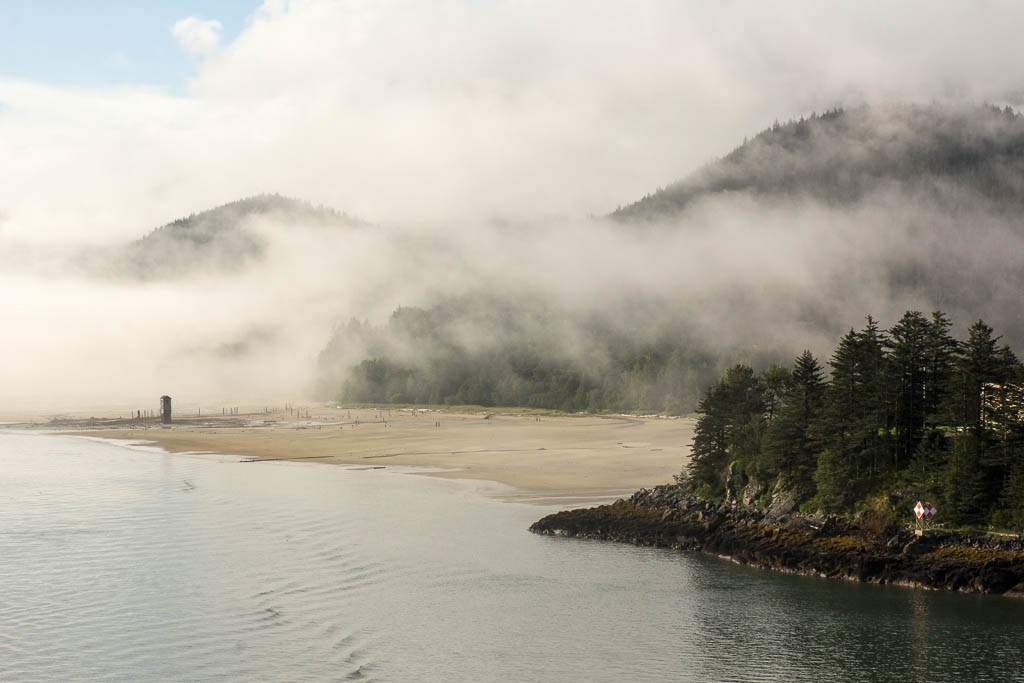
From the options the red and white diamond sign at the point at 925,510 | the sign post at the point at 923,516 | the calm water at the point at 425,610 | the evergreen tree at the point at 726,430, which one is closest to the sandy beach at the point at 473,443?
the evergreen tree at the point at 726,430

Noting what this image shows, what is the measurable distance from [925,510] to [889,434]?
7.15m

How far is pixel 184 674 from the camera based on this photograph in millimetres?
36281

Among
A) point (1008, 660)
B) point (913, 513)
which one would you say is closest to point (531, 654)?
point (1008, 660)

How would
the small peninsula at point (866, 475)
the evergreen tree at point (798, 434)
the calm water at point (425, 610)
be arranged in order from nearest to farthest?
the calm water at point (425, 610)
the small peninsula at point (866, 475)
the evergreen tree at point (798, 434)

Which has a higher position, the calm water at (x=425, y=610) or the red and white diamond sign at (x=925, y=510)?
the red and white diamond sign at (x=925, y=510)

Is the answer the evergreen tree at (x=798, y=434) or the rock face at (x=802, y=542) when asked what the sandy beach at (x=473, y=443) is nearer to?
the rock face at (x=802, y=542)

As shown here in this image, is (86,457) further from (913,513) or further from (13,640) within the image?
(913,513)

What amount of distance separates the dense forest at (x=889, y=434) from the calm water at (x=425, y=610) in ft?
21.9

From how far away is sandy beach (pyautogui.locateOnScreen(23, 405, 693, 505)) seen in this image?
8831cm

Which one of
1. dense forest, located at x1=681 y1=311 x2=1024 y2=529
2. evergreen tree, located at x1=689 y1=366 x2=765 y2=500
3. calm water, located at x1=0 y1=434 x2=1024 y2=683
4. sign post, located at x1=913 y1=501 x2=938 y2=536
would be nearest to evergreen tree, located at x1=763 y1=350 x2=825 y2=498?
dense forest, located at x1=681 y1=311 x2=1024 y2=529

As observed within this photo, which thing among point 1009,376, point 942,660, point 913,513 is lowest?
point 942,660

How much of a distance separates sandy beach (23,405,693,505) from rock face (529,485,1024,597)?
1066 cm

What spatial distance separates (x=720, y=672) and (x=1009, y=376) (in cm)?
2603

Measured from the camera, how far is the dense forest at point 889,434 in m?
50.6
